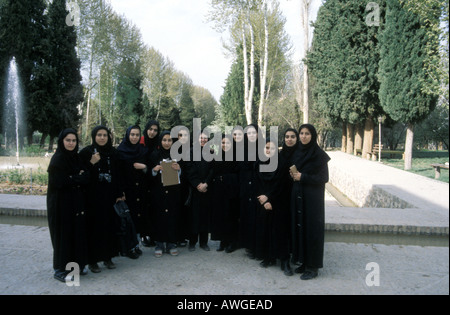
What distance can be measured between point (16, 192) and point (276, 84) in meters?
27.5

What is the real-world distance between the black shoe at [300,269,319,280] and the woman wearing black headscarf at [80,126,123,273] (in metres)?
2.13

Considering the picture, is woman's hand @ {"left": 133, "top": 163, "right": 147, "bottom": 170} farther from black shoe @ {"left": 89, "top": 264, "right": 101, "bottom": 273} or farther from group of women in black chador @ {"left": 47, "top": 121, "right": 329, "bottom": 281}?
black shoe @ {"left": 89, "top": 264, "right": 101, "bottom": 273}

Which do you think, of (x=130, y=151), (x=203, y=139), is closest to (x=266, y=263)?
(x=203, y=139)

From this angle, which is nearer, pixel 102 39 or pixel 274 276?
pixel 274 276

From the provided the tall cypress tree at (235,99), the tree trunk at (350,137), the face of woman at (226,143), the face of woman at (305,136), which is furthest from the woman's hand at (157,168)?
the tall cypress tree at (235,99)

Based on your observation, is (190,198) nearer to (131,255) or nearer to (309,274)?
(131,255)

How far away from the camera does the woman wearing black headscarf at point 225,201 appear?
181 inches

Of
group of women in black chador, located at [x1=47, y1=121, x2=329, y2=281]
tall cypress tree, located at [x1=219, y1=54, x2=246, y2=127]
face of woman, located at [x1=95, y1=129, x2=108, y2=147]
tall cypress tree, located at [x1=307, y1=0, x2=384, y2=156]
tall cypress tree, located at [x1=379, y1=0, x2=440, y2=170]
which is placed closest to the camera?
group of women in black chador, located at [x1=47, y1=121, x2=329, y2=281]

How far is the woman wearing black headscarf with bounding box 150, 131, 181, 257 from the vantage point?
4348mm

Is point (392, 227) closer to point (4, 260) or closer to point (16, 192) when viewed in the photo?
point (4, 260)

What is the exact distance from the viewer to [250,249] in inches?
170

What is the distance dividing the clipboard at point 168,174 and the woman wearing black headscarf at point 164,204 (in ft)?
0.13

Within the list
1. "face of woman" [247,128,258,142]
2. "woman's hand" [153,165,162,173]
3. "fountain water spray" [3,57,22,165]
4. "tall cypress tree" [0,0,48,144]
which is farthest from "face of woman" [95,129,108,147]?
"fountain water spray" [3,57,22,165]
